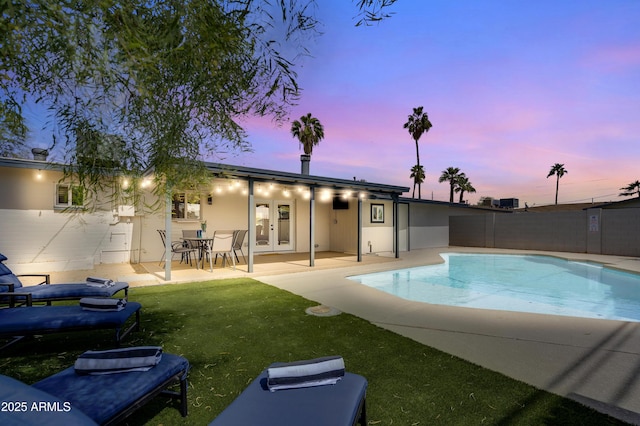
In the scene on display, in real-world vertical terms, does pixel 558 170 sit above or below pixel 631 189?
above

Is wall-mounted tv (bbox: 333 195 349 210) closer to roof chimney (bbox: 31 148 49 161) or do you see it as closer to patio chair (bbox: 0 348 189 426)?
roof chimney (bbox: 31 148 49 161)

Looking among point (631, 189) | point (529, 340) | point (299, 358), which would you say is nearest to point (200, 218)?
point (299, 358)

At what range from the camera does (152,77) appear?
6.98ft

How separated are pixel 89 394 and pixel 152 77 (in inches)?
81.8

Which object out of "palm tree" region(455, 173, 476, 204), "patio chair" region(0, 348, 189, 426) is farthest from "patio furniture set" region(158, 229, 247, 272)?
"palm tree" region(455, 173, 476, 204)

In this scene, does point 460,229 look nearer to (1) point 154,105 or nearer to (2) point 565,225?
(2) point 565,225

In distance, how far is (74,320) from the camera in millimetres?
3365

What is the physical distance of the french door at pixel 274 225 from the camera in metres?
12.4

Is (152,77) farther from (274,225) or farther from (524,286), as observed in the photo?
(274,225)

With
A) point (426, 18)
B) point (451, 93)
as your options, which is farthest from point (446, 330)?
point (451, 93)

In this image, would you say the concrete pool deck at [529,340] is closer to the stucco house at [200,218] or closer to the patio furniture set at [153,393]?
the patio furniture set at [153,393]

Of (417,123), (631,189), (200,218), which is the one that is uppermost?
(417,123)

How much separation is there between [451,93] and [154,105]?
9.61 meters

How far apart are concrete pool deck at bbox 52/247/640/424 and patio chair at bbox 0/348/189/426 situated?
2936mm
